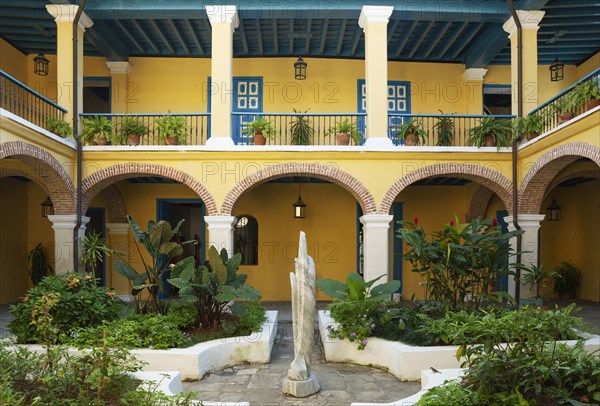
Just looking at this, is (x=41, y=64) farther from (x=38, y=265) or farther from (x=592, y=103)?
(x=592, y=103)

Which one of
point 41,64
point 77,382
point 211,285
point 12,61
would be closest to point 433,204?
point 211,285

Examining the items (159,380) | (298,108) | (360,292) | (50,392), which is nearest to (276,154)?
(298,108)

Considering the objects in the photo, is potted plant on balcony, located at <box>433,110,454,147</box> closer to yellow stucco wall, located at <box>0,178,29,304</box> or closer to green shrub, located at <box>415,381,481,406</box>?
green shrub, located at <box>415,381,481,406</box>

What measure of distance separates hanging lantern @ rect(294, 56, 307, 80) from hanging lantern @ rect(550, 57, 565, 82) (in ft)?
20.5

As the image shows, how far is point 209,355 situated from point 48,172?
19.7 ft

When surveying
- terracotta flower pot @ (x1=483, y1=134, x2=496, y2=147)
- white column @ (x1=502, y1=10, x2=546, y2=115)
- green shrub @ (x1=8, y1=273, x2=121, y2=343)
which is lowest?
green shrub @ (x1=8, y1=273, x2=121, y2=343)

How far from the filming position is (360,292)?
8477 mm

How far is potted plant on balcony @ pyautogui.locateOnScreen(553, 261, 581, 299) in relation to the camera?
586 inches

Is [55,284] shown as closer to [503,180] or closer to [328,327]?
[328,327]

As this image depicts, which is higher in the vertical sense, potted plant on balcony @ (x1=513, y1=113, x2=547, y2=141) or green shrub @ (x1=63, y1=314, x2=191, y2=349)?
potted plant on balcony @ (x1=513, y1=113, x2=547, y2=141)

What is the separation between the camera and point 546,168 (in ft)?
35.0

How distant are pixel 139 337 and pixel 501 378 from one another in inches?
190

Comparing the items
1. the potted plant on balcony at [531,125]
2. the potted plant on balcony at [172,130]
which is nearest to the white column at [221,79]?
the potted plant on balcony at [172,130]

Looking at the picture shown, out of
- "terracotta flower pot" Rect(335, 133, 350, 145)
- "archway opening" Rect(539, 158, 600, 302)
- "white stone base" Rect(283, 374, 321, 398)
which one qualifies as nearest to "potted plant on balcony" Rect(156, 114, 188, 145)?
"terracotta flower pot" Rect(335, 133, 350, 145)
